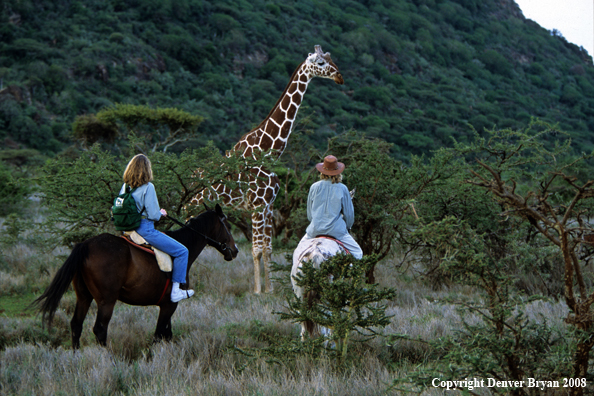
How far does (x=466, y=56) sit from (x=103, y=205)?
7334 cm

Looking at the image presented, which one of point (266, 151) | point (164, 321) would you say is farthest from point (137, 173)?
point (266, 151)

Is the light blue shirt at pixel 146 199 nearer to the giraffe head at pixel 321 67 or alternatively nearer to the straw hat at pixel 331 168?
the straw hat at pixel 331 168

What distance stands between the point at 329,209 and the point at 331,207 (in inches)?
1.1

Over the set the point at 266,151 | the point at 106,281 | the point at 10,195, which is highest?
the point at 10,195

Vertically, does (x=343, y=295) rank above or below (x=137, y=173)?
below

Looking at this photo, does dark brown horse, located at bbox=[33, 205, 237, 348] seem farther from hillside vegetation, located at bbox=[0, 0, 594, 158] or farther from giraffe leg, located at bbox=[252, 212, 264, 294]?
hillside vegetation, located at bbox=[0, 0, 594, 158]

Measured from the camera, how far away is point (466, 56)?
71.6 m

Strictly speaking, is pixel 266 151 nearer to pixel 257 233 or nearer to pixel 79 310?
pixel 257 233

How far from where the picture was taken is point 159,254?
486cm

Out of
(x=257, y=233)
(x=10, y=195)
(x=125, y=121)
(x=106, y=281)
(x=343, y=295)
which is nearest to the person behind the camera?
(x=343, y=295)

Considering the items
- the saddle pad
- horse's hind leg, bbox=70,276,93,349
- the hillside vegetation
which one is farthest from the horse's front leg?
the hillside vegetation

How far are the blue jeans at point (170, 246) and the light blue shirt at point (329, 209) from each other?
1.32m

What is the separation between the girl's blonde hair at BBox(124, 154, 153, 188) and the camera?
4.66 m

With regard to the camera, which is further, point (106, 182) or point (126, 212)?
point (106, 182)
